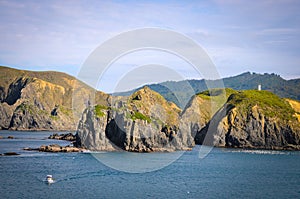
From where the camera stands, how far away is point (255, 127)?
17400cm

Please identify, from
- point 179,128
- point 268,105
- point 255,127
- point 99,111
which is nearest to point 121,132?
point 99,111

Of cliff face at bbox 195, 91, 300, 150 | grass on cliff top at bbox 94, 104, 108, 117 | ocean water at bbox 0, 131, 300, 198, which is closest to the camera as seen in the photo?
ocean water at bbox 0, 131, 300, 198

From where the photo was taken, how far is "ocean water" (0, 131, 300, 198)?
2566 inches

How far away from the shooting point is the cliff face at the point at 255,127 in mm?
169500

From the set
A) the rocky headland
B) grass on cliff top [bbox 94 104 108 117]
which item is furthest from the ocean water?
grass on cliff top [bbox 94 104 108 117]

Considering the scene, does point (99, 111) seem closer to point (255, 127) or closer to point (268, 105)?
point (255, 127)

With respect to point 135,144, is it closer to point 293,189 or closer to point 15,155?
point 15,155

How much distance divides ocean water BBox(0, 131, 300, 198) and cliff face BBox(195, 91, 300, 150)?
174ft

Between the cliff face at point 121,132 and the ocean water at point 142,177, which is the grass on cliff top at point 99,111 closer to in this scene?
the cliff face at point 121,132

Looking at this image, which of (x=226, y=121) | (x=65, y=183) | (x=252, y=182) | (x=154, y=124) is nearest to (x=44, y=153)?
(x=154, y=124)

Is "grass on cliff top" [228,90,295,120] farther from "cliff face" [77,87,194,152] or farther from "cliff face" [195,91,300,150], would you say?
"cliff face" [77,87,194,152]

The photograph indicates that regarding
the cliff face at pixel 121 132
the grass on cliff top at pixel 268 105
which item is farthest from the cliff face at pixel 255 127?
the cliff face at pixel 121 132

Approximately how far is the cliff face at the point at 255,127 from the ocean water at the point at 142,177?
53.0 metres

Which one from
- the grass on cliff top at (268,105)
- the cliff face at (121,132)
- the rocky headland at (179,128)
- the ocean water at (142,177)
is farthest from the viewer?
the grass on cliff top at (268,105)
